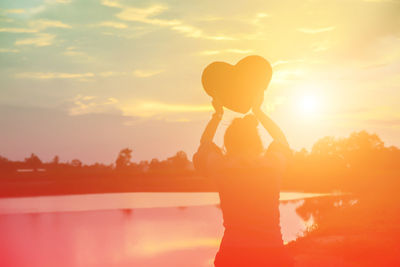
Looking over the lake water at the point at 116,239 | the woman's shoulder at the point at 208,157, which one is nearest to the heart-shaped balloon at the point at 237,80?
the woman's shoulder at the point at 208,157

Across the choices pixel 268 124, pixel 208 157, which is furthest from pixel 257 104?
pixel 208 157

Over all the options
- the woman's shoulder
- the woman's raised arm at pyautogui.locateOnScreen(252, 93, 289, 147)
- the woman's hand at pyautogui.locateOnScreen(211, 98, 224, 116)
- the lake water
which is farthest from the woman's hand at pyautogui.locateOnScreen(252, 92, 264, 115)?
the lake water

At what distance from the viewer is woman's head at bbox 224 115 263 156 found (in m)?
3.40

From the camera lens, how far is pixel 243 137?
340cm

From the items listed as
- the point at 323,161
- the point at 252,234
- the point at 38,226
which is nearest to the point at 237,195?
the point at 252,234

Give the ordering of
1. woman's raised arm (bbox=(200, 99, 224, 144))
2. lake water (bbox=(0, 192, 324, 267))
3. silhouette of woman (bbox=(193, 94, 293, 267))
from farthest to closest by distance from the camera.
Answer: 1. lake water (bbox=(0, 192, 324, 267))
2. woman's raised arm (bbox=(200, 99, 224, 144))
3. silhouette of woman (bbox=(193, 94, 293, 267))

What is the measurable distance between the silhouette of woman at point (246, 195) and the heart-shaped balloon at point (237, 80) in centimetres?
20

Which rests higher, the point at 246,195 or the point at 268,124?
the point at 268,124

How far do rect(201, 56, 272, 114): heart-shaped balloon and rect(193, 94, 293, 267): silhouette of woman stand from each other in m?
0.20

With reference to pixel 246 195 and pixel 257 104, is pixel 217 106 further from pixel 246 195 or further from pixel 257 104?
pixel 246 195

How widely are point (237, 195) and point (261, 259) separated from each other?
0.51 m

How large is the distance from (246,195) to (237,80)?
89 centimetres

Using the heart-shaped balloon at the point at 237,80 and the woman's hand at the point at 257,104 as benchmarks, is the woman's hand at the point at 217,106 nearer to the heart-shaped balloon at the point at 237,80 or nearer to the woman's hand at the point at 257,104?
the heart-shaped balloon at the point at 237,80

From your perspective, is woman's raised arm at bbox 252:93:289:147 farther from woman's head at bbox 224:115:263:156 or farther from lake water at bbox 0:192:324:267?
lake water at bbox 0:192:324:267
